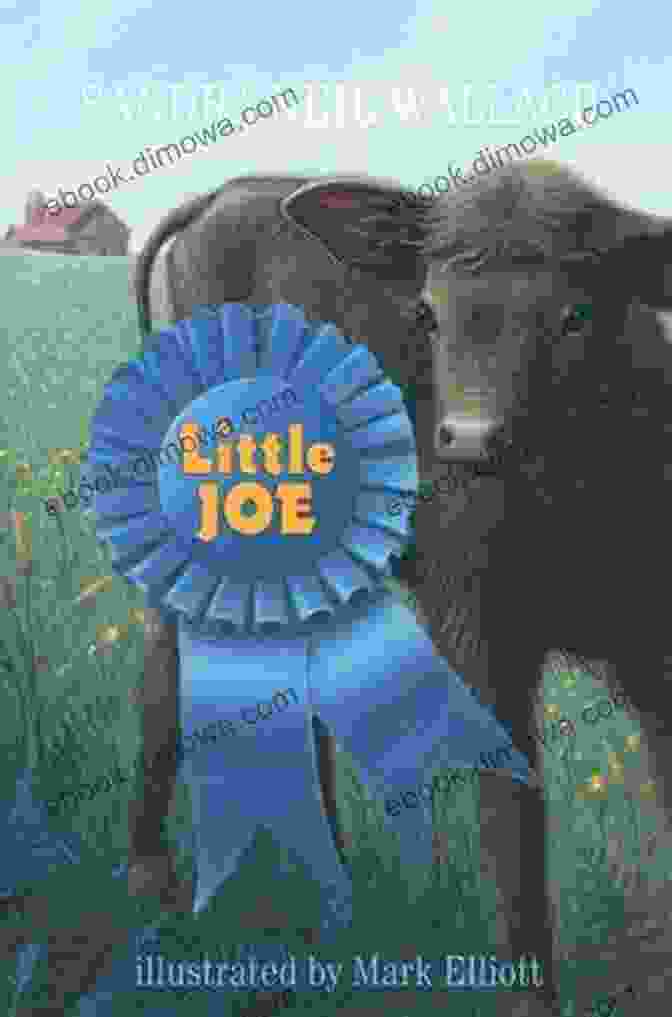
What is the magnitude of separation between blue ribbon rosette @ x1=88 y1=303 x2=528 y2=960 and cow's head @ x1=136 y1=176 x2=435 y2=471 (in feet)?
0.19

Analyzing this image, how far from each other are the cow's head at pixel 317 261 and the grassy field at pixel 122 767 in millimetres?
155

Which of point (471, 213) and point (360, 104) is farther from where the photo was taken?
point (360, 104)

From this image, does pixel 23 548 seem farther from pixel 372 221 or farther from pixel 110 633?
pixel 372 221

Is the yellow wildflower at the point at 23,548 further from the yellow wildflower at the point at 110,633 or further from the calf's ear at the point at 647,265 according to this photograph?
the calf's ear at the point at 647,265

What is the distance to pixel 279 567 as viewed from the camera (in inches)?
142

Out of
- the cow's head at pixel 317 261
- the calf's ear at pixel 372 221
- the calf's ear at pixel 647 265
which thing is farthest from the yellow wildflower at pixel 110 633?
the calf's ear at pixel 647 265

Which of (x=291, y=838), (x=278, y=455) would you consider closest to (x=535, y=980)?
(x=291, y=838)

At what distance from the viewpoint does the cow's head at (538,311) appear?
3238mm

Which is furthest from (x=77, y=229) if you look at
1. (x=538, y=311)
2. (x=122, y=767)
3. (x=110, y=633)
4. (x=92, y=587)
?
(x=122, y=767)

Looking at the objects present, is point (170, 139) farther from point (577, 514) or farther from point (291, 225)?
point (577, 514)

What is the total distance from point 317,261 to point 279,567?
2.31 ft

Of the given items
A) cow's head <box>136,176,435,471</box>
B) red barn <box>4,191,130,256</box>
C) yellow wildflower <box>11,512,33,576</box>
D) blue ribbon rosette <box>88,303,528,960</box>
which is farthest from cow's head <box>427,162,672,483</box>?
yellow wildflower <box>11,512,33,576</box>

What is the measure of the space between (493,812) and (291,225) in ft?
4.62

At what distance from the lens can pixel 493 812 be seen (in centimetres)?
356
